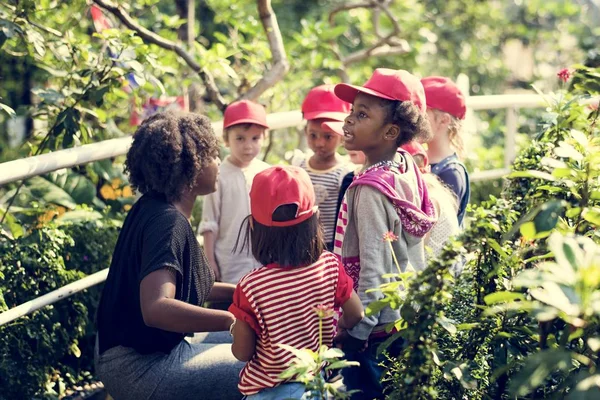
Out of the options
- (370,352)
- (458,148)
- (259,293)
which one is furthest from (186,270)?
(458,148)

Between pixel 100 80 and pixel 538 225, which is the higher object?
pixel 100 80

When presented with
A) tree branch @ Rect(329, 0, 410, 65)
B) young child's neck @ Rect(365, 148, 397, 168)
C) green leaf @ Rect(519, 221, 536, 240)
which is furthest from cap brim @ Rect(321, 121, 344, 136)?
tree branch @ Rect(329, 0, 410, 65)

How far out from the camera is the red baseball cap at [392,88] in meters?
3.13

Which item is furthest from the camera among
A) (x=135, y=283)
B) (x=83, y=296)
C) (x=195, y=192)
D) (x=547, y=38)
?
(x=547, y=38)

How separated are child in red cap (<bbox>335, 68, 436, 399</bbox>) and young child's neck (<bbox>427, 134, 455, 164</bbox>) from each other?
2.39 feet

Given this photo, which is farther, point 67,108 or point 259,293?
point 67,108

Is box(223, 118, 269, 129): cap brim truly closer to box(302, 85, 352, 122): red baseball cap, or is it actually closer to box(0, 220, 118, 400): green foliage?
box(302, 85, 352, 122): red baseball cap

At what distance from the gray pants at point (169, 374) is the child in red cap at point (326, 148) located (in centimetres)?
116

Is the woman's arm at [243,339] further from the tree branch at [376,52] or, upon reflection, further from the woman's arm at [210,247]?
the tree branch at [376,52]

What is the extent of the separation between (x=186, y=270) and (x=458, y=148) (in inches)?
65.8

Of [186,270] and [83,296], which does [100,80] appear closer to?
[83,296]

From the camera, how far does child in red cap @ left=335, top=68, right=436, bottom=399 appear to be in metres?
2.95

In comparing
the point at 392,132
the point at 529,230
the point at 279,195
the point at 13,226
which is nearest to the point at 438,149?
the point at 392,132

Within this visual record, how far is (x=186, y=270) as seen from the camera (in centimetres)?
300
